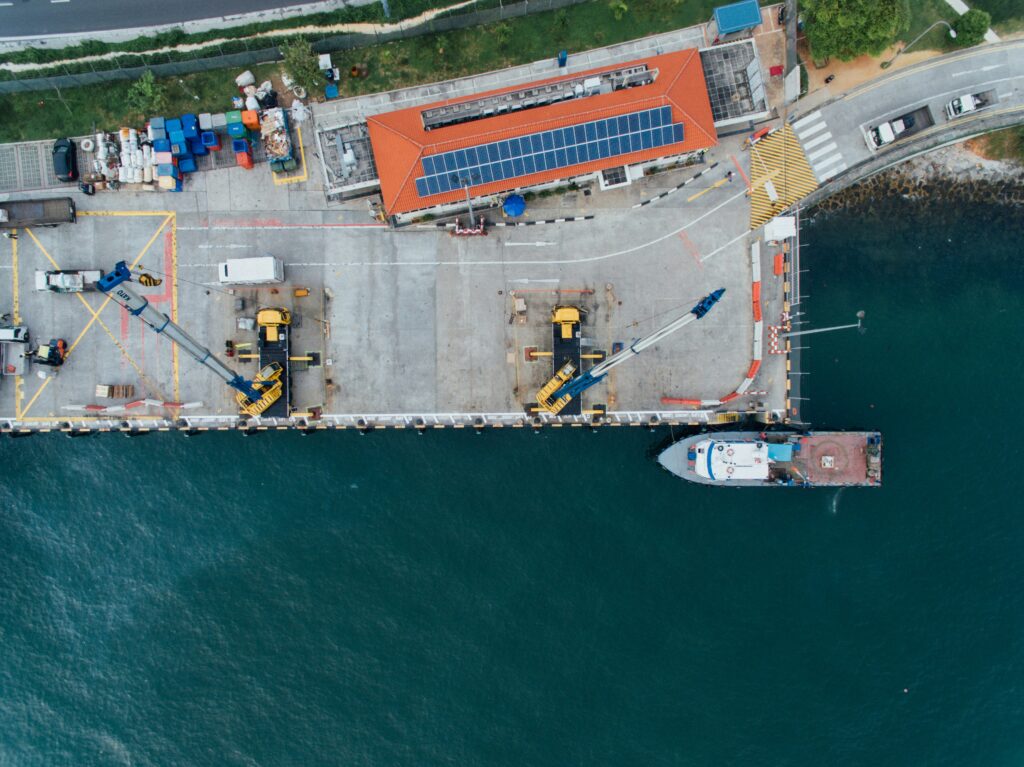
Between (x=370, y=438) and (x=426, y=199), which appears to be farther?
(x=370, y=438)

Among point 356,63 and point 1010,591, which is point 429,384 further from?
point 1010,591

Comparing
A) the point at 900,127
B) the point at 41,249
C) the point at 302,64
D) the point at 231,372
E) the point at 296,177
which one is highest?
the point at 302,64

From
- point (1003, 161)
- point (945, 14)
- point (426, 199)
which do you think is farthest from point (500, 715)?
point (945, 14)

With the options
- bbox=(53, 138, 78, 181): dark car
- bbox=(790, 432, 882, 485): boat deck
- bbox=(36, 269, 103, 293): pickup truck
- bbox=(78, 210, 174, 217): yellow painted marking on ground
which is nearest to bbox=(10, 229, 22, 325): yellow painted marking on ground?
bbox=(36, 269, 103, 293): pickup truck

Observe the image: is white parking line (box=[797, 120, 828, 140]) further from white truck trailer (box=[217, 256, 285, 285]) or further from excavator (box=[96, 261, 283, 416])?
excavator (box=[96, 261, 283, 416])

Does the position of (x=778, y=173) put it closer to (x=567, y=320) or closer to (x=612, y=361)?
(x=612, y=361)

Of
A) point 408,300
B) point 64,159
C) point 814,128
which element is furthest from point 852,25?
point 64,159
